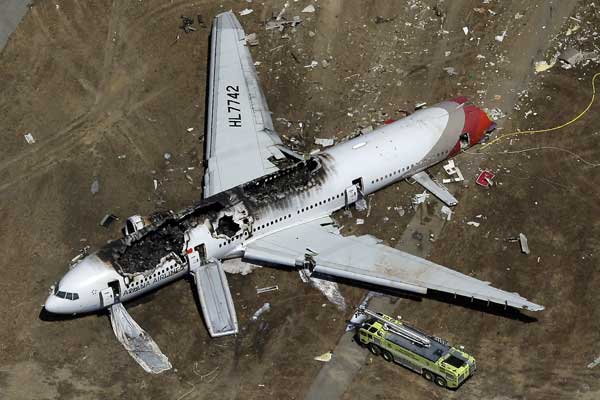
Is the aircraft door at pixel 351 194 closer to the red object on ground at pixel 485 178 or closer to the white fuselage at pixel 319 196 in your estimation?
the white fuselage at pixel 319 196

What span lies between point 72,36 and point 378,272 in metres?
33.7

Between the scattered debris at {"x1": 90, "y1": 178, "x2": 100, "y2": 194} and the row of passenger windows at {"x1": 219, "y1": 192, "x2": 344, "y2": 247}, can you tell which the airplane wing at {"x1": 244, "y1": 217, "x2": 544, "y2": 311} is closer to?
the row of passenger windows at {"x1": 219, "y1": 192, "x2": 344, "y2": 247}

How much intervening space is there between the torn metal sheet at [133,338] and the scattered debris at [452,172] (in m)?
23.0

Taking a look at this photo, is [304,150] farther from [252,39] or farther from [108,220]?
[108,220]

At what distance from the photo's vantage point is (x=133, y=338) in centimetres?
4778

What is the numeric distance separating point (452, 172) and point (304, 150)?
35.2 ft

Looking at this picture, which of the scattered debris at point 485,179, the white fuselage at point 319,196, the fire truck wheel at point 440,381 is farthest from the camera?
the scattered debris at point 485,179

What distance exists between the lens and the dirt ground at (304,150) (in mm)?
46188

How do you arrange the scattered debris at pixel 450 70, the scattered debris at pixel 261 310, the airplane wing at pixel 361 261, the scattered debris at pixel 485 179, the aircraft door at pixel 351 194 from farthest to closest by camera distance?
the scattered debris at pixel 450 70, the scattered debris at pixel 485 179, the aircraft door at pixel 351 194, the scattered debris at pixel 261 310, the airplane wing at pixel 361 261

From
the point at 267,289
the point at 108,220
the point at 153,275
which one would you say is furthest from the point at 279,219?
the point at 108,220

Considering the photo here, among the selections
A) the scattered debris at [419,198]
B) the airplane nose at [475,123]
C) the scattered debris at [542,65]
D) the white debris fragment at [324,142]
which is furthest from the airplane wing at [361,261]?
the scattered debris at [542,65]

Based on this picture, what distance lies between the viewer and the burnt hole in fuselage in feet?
161

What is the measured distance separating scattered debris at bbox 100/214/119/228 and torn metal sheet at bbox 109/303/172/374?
758 cm

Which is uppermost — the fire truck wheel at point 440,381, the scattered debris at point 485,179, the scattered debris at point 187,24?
the scattered debris at point 187,24
